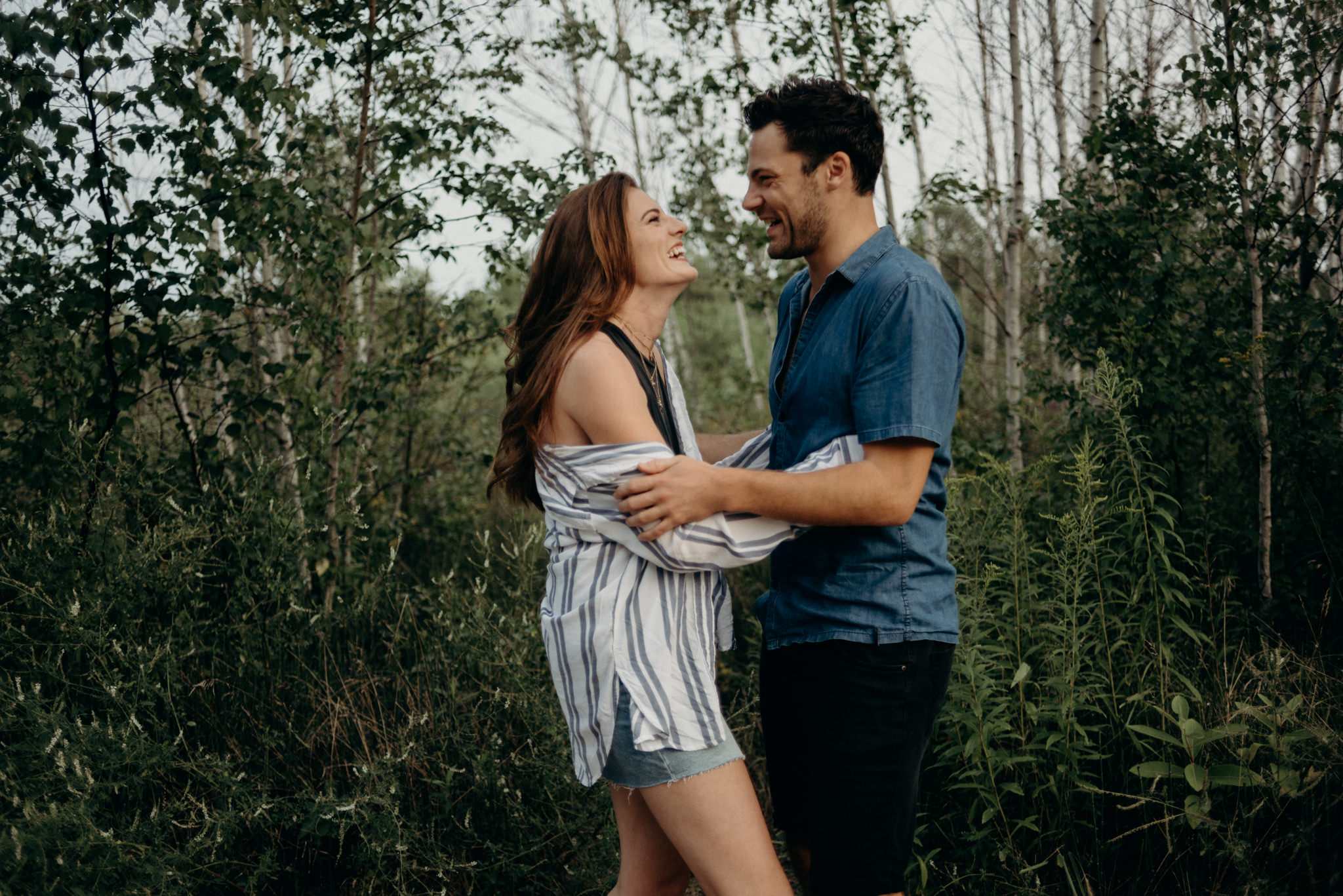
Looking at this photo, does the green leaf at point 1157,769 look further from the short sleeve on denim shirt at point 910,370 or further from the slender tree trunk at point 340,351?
the slender tree trunk at point 340,351

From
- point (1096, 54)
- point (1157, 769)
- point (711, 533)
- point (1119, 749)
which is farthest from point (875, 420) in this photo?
point (1096, 54)

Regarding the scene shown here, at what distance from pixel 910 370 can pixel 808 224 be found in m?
0.52

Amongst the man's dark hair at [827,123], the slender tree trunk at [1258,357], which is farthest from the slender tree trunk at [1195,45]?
the man's dark hair at [827,123]

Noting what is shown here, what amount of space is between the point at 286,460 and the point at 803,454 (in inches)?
133

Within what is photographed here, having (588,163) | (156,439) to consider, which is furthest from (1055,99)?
(156,439)

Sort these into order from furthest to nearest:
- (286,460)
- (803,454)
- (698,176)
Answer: (698,176) < (286,460) < (803,454)

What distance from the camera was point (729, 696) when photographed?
441 centimetres

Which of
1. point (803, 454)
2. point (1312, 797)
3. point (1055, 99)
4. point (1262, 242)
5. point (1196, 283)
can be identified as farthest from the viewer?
point (1055, 99)

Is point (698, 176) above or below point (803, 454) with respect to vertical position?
above

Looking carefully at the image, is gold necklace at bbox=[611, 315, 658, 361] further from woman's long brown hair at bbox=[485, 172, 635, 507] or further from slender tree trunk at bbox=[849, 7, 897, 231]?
slender tree trunk at bbox=[849, 7, 897, 231]

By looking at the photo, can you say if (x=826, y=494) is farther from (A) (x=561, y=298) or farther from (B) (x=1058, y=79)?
(B) (x=1058, y=79)

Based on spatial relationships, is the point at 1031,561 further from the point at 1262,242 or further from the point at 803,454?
the point at 1262,242

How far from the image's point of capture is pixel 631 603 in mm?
1748

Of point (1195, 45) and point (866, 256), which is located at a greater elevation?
point (1195, 45)
